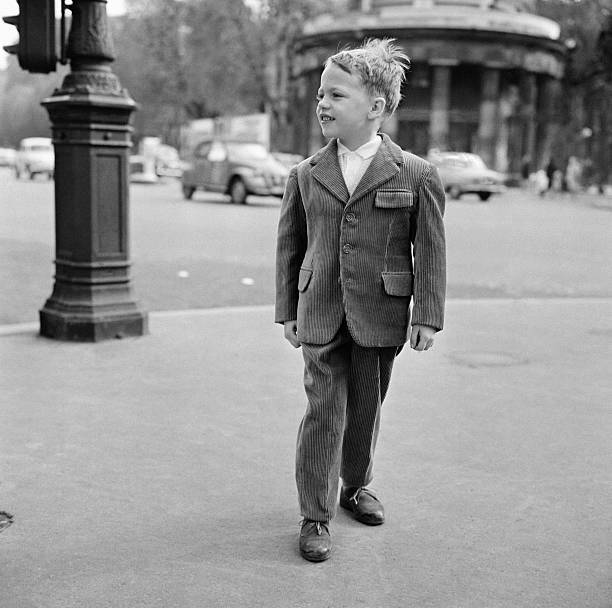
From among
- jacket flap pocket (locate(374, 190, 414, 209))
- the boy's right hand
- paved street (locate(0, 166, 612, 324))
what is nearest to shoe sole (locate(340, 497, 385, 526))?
the boy's right hand

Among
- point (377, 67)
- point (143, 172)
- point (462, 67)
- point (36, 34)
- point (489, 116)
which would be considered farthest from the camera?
point (462, 67)

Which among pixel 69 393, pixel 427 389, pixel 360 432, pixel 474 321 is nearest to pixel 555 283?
pixel 474 321

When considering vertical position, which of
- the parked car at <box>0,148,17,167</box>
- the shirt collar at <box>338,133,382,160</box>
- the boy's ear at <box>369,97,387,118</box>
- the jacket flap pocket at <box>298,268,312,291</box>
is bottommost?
the parked car at <box>0,148,17,167</box>

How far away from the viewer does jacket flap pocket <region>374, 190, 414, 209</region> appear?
11.0 ft

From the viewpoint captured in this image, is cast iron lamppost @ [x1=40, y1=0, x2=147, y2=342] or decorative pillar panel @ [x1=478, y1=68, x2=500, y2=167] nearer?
cast iron lamppost @ [x1=40, y1=0, x2=147, y2=342]

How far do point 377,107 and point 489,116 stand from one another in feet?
160

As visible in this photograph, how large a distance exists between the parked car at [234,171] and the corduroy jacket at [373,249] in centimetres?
2212

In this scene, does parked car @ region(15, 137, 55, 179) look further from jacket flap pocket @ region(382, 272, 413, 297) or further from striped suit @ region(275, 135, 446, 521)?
jacket flap pocket @ region(382, 272, 413, 297)

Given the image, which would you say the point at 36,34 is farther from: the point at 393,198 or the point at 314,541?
the point at 314,541

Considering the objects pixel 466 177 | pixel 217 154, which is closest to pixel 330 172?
pixel 217 154

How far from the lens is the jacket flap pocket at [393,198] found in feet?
11.0

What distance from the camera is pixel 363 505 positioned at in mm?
3758

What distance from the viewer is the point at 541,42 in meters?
50.1

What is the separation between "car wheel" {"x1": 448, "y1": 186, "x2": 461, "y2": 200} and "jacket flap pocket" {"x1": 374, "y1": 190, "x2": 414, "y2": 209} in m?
27.9
